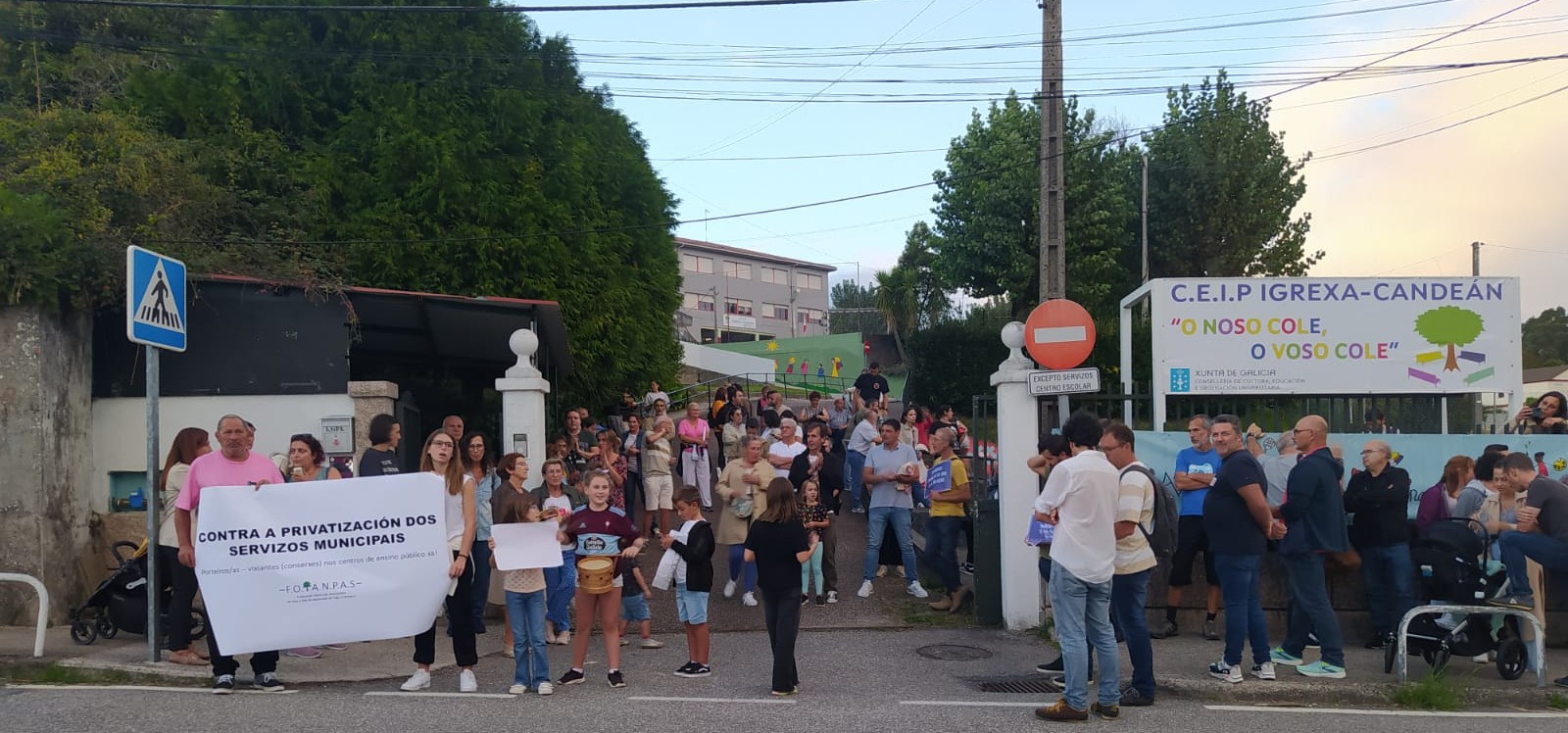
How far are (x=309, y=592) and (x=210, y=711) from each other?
1.04 m

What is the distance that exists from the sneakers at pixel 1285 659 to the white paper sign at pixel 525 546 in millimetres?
5082

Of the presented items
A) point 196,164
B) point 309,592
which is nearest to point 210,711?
point 309,592

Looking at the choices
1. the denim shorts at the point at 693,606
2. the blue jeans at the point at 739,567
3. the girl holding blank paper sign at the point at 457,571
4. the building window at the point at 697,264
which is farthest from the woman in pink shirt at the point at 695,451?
the building window at the point at 697,264

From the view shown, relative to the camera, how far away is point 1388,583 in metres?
9.22

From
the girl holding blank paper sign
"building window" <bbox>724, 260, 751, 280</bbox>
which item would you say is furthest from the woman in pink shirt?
"building window" <bbox>724, 260, 751, 280</bbox>

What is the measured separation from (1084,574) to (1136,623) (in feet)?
2.17

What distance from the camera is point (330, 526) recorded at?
7.87 meters

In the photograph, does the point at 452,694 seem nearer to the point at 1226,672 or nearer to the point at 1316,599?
the point at 1226,672

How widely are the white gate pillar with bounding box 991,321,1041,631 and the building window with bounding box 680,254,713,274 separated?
65241mm

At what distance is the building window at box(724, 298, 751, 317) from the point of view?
77688mm

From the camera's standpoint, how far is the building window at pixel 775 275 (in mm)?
81706

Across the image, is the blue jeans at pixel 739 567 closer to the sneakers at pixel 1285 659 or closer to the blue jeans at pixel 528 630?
the blue jeans at pixel 528 630

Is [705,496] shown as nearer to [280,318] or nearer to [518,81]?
[280,318]

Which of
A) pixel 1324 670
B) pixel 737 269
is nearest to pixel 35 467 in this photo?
pixel 1324 670
